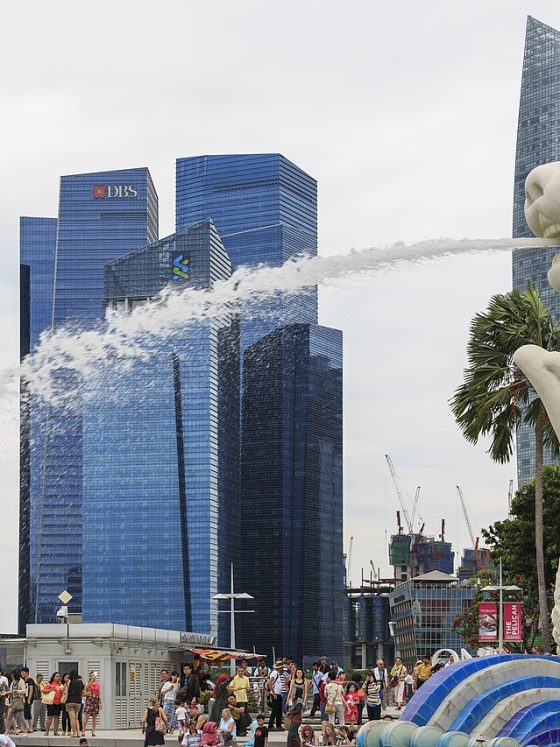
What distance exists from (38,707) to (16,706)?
1577 mm

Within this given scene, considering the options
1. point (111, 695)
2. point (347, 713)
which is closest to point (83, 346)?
point (111, 695)

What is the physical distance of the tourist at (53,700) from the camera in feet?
96.8

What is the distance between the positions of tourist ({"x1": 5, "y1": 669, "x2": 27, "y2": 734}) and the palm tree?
36.6 feet

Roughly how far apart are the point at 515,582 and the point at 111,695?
26475mm

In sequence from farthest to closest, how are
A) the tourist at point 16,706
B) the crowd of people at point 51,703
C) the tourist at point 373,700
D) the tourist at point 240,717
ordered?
the tourist at point 16,706 < the crowd of people at point 51,703 < the tourist at point 373,700 < the tourist at point 240,717

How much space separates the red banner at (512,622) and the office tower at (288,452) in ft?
451

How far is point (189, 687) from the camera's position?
1232 inches

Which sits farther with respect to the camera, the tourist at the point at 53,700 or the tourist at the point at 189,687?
the tourist at the point at 189,687

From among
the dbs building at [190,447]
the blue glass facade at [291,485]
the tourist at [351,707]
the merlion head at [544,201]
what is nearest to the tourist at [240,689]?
the tourist at [351,707]

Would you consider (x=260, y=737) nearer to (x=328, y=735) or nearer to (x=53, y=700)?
(x=328, y=735)

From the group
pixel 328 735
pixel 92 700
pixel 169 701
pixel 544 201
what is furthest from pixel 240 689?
pixel 544 201

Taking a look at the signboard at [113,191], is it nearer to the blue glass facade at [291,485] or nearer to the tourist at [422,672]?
the blue glass facade at [291,485]

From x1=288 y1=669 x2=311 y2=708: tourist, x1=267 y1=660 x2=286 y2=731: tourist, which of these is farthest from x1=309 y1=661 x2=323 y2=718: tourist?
x1=267 y1=660 x2=286 y2=731: tourist

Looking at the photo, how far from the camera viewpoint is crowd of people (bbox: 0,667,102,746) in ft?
96.2
